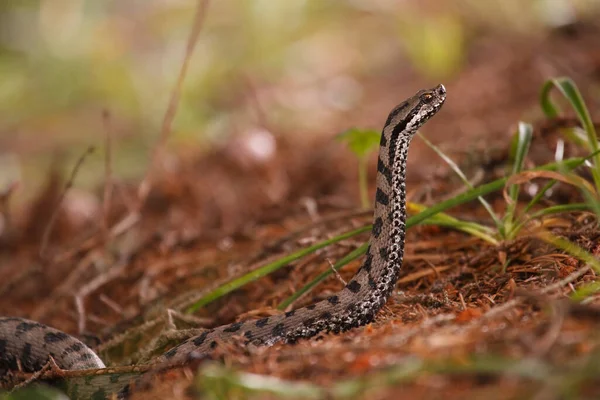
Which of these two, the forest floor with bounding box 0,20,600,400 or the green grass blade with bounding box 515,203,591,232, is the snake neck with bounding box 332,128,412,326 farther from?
the green grass blade with bounding box 515,203,591,232

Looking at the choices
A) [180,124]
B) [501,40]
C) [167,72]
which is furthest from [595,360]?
[501,40]

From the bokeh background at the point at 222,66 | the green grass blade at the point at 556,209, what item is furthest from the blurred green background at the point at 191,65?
the green grass blade at the point at 556,209

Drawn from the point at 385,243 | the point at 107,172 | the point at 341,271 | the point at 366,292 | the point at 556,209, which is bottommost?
the point at 341,271

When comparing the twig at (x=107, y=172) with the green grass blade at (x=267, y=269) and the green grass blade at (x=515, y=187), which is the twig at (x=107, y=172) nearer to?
the green grass blade at (x=267, y=269)

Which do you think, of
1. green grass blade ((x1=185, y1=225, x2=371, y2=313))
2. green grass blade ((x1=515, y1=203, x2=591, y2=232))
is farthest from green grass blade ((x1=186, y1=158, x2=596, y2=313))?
green grass blade ((x1=515, y1=203, x2=591, y2=232))

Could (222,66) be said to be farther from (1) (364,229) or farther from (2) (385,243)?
(2) (385,243)

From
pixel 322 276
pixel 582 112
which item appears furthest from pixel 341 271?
pixel 582 112
